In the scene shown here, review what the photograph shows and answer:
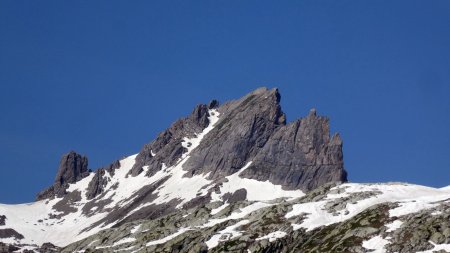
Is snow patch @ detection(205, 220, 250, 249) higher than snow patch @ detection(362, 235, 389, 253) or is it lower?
higher

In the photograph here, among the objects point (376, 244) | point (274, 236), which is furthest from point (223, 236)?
point (376, 244)

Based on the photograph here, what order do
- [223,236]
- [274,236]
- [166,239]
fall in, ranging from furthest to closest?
[166,239] → [223,236] → [274,236]

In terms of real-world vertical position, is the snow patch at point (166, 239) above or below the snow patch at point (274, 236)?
above

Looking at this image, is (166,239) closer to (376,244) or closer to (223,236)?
(223,236)

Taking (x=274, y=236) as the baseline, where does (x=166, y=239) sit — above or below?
above

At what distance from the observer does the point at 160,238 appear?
168m

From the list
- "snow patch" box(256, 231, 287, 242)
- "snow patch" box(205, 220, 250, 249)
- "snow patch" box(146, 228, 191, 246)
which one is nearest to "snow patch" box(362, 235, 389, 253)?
"snow patch" box(256, 231, 287, 242)

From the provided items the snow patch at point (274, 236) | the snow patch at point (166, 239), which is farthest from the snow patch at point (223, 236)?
the snow patch at point (166, 239)

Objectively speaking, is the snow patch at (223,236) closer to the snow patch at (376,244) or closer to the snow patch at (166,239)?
the snow patch at (166,239)

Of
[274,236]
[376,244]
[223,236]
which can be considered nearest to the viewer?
[376,244]

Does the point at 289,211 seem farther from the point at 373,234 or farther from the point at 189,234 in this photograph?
the point at 373,234

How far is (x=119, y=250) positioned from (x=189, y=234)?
17.7 meters

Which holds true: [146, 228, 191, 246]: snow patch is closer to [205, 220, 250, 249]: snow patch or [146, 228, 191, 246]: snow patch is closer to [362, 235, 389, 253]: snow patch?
[205, 220, 250, 249]: snow patch

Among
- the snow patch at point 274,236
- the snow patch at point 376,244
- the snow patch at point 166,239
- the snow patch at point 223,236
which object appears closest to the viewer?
the snow patch at point 376,244
